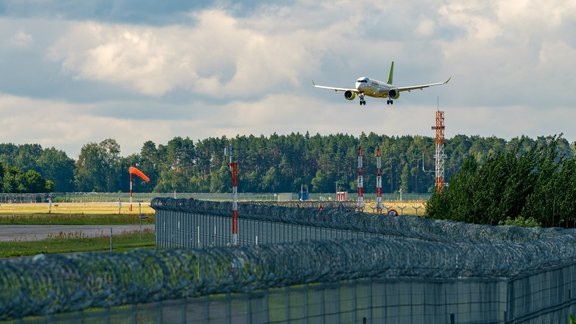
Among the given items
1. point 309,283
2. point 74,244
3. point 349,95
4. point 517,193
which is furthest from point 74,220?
point 309,283

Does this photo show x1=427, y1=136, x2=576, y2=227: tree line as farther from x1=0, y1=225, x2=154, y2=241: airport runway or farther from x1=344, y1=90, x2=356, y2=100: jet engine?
x1=0, y1=225, x2=154, y2=241: airport runway

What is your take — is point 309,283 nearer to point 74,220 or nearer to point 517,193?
point 517,193

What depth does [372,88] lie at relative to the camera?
106688 mm

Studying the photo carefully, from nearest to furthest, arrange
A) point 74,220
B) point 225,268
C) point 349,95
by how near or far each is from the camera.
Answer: point 225,268
point 349,95
point 74,220

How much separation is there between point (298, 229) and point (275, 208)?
3.23 meters

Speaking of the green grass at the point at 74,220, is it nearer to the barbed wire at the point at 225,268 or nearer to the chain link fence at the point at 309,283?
the chain link fence at the point at 309,283

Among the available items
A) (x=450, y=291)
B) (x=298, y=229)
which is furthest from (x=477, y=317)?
(x=298, y=229)

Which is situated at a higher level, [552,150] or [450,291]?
[552,150]

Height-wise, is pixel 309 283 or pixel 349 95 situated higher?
pixel 349 95

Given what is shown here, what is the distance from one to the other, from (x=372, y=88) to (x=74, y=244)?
3498 centimetres

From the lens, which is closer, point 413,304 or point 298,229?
point 413,304

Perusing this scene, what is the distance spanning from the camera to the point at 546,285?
35281 mm

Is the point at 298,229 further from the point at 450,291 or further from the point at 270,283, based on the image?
the point at 270,283

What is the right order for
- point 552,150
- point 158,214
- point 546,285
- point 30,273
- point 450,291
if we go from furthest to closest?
1. point 158,214
2. point 552,150
3. point 546,285
4. point 450,291
5. point 30,273
